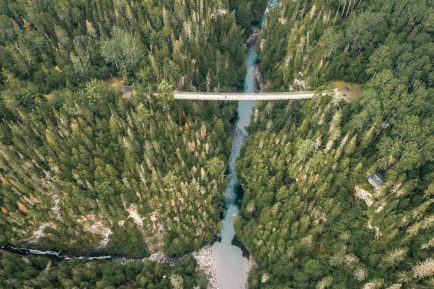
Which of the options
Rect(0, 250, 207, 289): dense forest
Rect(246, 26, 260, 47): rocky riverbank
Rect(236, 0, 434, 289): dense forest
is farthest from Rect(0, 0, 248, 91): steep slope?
Rect(0, 250, 207, 289): dense forest

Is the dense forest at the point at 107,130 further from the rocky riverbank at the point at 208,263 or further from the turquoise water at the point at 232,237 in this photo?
the turquoise water at the point at 232,237

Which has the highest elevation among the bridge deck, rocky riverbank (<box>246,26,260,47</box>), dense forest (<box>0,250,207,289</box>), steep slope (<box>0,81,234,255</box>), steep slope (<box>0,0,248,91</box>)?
steep slope (<box>0,0,248,91</box>)

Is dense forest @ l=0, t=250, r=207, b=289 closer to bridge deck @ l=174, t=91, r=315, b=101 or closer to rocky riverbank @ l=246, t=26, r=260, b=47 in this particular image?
bridge deck @ l=174, t=91, r=315, b=101

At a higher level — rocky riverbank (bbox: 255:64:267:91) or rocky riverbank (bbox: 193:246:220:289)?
rocky riverbank (bbox: 255:64:267:91)

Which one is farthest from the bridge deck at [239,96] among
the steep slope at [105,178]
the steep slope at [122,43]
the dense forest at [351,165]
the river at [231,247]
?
the river at [231,247]

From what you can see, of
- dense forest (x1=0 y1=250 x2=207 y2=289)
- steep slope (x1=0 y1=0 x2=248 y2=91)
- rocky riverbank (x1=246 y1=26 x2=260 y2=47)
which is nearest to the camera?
dense forest (x1=0 y1=250 x2=207 y2=289)

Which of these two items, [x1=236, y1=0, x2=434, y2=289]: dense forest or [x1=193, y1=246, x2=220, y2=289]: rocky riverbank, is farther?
[x1=193, y1=246, x2=220, y2=289]: rocky riverbank

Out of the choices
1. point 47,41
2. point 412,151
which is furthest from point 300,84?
point 47,41
